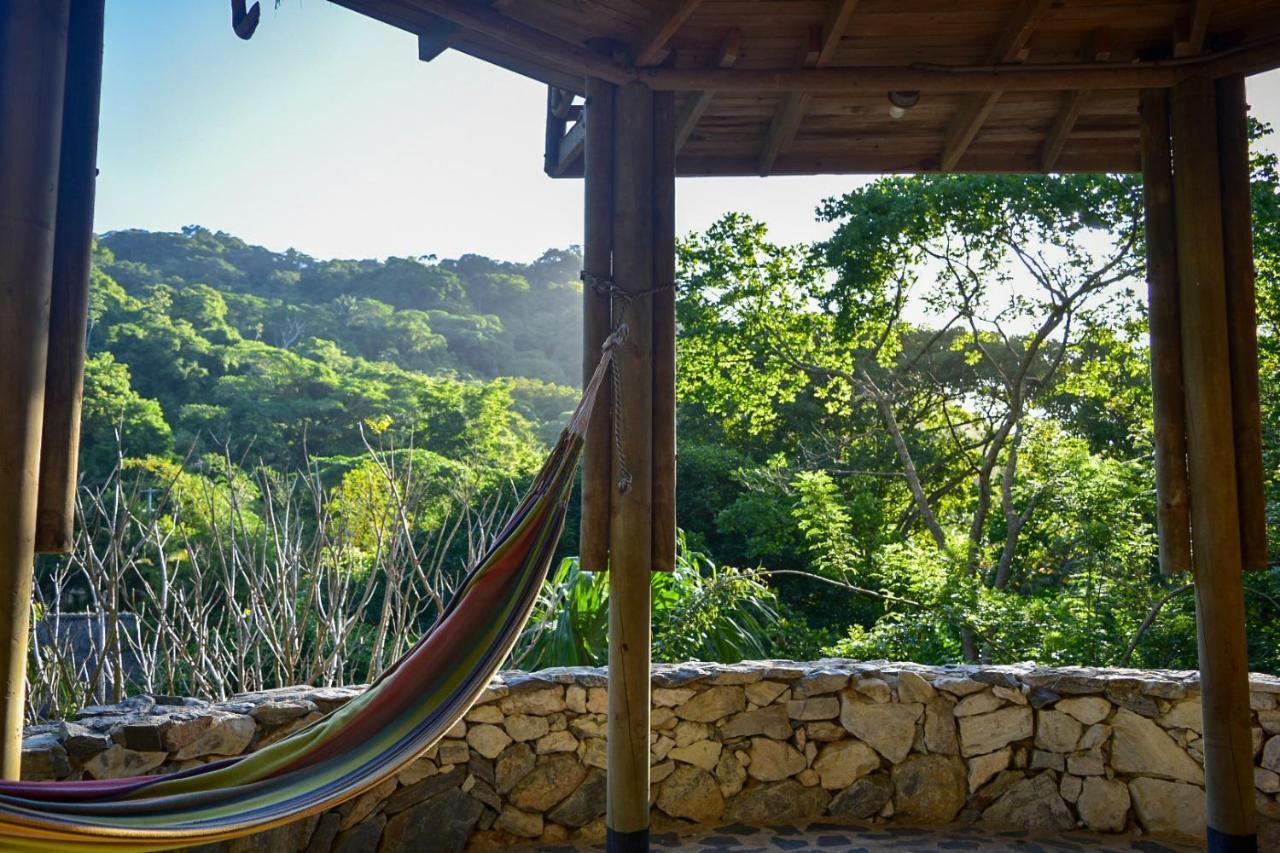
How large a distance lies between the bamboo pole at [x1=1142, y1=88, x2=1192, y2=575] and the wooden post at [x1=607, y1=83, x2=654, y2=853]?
4.47 ft

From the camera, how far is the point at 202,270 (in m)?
15.9

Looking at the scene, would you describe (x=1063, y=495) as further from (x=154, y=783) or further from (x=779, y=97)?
(x=154, y=783)

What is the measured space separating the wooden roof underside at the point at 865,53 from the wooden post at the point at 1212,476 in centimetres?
18

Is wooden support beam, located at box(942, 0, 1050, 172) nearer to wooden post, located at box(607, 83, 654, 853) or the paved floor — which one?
wooden post, located at box(607, 83, 654, 853)

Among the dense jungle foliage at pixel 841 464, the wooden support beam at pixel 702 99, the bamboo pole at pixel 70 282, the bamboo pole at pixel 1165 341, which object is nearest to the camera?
the bamboo pole at pixel 70 282

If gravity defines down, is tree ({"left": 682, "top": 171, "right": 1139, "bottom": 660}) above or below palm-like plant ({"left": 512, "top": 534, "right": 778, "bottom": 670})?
above

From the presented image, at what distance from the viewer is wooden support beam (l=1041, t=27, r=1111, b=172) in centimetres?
272

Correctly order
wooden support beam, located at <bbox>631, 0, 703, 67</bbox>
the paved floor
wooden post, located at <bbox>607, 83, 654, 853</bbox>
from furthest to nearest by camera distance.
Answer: the paved floor
wooden post, located at <bbox>607, 83, 654, 853</bbox>
wooden support beam, located at <bbox>631, 0, 703, 67</bbox>

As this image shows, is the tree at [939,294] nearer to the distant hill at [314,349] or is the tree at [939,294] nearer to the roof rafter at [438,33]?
the distant hill at [314,349]

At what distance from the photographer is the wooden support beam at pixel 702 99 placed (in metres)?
2.63

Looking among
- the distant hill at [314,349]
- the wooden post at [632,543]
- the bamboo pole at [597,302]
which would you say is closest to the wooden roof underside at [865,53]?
the bamboo pole at [597,302]

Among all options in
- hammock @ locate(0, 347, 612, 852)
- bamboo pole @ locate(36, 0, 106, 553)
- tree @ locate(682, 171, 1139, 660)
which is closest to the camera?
hammock @ locate(0, 347, 612, 852)

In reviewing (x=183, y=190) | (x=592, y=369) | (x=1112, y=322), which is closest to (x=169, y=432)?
(x=183, y=190)

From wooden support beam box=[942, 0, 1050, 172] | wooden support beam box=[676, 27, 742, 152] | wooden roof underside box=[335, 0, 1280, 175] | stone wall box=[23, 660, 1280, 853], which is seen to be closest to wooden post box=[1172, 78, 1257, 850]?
wooden roof underside box=[335, 0, 1280, 175]
